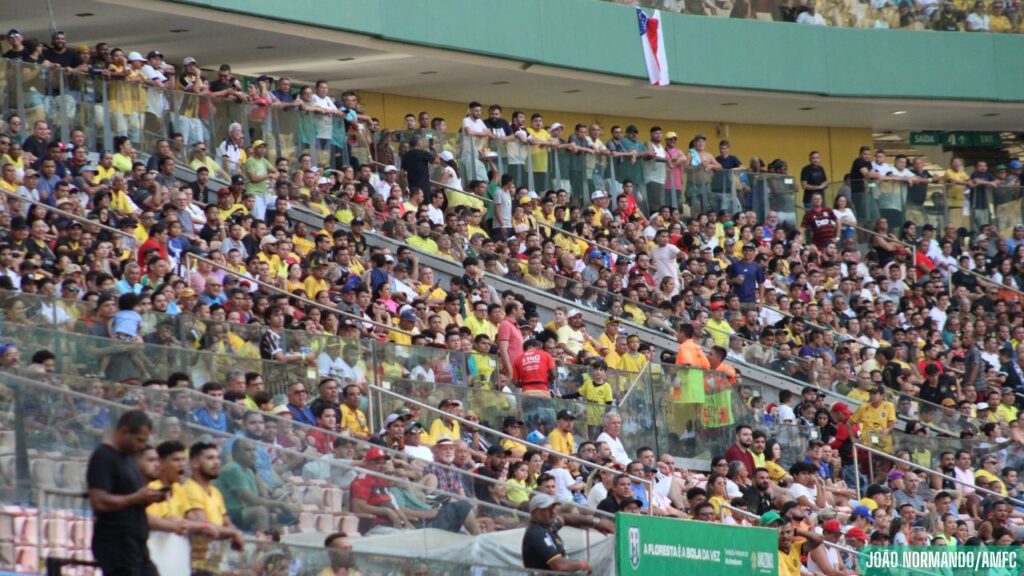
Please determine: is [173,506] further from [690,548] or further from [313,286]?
[313,286]

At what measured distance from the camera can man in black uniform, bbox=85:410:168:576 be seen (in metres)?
9.83

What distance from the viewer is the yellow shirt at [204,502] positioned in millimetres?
11523

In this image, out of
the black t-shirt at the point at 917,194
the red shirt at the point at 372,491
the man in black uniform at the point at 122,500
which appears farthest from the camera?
the black t-shirt at the point at 917,194

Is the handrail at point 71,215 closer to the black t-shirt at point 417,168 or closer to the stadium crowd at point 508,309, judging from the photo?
the stadium crowd at point 508,309

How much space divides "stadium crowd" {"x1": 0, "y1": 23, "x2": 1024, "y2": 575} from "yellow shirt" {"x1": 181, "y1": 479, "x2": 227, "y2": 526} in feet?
0.10

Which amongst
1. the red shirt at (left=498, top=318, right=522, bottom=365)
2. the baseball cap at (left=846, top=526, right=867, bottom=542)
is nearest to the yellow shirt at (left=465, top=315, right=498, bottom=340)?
the red shirt at (left=498, top=318, right=522, bottom=365)

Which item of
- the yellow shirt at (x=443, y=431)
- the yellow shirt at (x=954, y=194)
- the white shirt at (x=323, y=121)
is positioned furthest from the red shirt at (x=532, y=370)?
the yellow shirt at (x=954, y=194)

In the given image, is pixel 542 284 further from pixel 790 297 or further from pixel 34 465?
pixel 34 465

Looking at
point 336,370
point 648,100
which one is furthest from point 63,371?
point 648,100

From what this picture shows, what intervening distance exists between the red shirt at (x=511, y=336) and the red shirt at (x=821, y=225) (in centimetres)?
1052

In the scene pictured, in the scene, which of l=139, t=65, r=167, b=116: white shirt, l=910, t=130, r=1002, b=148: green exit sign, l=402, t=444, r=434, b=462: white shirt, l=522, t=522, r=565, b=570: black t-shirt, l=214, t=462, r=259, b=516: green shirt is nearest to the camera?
l=214, t=462, r=259, b=516: green shirt

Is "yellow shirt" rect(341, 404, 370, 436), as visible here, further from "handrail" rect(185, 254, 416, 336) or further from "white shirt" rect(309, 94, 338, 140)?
"white shirt" rect(309, 94, 338, 140)

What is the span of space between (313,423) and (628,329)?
8328mm

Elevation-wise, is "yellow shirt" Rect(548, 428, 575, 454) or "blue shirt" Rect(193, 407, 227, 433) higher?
"blue shirt" Rect(193, 407, 227, 433)
